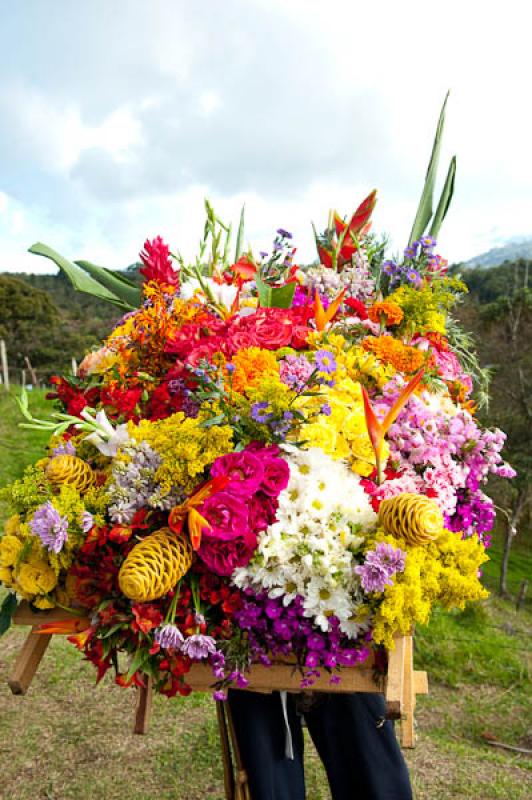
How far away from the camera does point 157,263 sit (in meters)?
2.11

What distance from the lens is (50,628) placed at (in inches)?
56.8

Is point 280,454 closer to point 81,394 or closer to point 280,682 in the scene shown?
point 280,682

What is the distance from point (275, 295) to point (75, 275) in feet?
2.20

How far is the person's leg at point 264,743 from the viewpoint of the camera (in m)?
1.88

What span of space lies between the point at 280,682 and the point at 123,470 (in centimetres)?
59

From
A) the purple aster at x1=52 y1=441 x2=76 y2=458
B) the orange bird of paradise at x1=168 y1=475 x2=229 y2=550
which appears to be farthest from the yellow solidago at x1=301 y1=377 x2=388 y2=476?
the purple aster at x1=52 y1=441 x2=76 y2=458

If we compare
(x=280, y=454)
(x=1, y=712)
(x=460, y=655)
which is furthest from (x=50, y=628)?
(x=460, y=655)

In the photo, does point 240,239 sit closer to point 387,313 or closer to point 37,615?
point 387,313

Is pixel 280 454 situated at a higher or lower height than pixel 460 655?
higher

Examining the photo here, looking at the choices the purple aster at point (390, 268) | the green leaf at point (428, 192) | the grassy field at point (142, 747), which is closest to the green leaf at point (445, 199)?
the green leaf at point (428, 192)

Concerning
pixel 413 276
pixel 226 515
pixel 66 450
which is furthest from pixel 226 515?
pixel 413 276

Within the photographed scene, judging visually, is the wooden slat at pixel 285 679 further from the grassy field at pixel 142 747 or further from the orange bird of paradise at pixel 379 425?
the grassy field at pixel 142 747

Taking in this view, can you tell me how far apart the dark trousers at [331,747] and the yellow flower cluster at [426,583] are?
616 mm

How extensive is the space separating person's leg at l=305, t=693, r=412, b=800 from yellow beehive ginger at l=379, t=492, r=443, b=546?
0.73 meters
